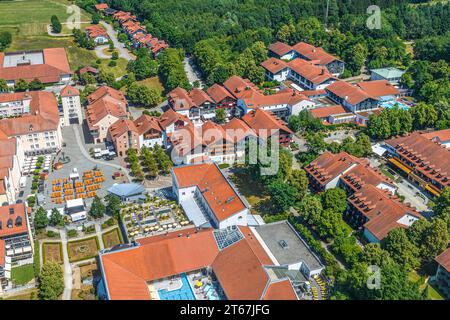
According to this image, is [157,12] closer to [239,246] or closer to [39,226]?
[39,226]

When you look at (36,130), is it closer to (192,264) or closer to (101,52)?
(192,264)

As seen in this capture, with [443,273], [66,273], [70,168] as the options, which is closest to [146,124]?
[70,168]

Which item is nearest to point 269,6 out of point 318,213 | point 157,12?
point 157,12

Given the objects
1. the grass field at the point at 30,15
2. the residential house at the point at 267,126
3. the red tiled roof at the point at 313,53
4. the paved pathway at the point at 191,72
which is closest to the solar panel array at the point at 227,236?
the residential house at the point at 267,126

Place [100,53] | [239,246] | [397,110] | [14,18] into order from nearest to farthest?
1. [239,246]
2. [397,110]
3. [100,53]
4. [14,18]

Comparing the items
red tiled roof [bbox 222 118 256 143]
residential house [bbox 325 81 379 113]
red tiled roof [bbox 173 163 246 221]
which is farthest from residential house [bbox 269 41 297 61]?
red tiled roof [bbox 173 163 246 221]

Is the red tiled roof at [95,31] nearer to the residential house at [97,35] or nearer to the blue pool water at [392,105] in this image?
the residential house at [97,35]

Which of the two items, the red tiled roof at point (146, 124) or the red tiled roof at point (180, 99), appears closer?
the red tiled roof at point (146, 124)
